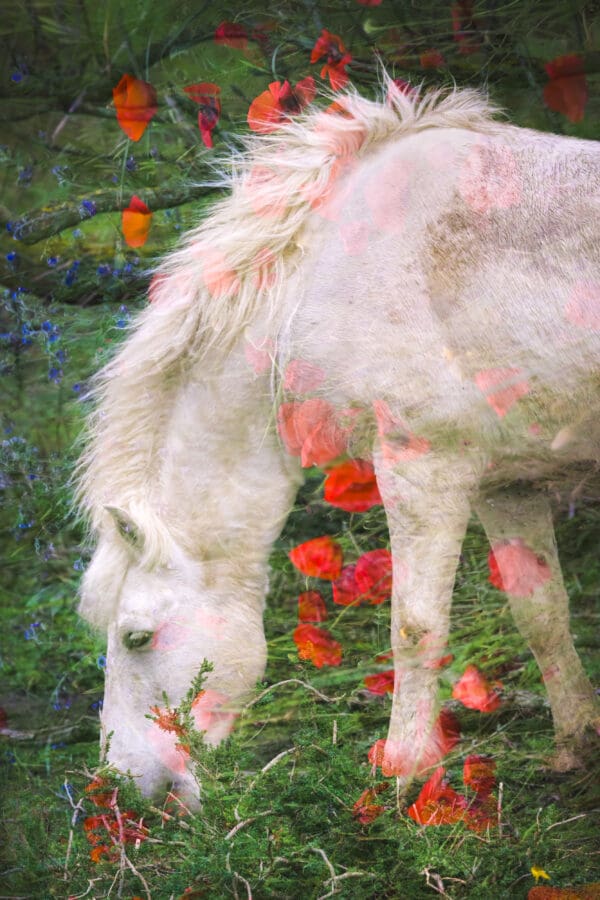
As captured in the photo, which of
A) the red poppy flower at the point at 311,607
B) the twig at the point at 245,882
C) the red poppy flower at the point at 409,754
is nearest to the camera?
the twig at the point at 245,882

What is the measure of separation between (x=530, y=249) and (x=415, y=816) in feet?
2.88

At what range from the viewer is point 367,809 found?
1.23 metres

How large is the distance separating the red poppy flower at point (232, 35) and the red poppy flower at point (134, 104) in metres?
0.16

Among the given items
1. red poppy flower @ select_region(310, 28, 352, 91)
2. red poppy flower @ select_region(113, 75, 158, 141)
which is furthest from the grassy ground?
red poppy flower @ select_region(310, 28, 352, 91)

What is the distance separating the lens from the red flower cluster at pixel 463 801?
4.26 ft

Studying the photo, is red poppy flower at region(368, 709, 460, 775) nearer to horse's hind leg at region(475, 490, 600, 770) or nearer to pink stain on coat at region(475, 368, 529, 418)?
horse's hind leg at region(475, 490, 600, 770)

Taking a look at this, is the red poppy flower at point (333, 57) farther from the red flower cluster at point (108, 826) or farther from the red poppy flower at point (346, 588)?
the red flower cluster at point (108, 826)

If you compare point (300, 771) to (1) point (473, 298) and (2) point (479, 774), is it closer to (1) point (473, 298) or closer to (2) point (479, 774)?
(2) point (479, 774)

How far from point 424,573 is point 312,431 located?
0.31 m

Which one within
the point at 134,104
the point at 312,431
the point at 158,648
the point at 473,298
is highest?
the point at 134,104

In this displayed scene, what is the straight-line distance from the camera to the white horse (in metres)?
1.41

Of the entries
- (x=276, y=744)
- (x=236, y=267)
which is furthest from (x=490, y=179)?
(x=276, y=744)

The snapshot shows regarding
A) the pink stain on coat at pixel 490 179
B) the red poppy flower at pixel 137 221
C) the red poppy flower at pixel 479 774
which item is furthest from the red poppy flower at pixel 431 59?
the red poppy flower at pixel 479 774

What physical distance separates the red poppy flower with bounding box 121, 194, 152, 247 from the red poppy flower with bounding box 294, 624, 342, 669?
2.67 feet
